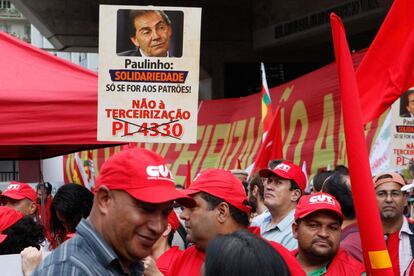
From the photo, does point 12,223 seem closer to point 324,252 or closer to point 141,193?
point 324,252

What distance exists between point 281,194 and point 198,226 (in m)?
1.78

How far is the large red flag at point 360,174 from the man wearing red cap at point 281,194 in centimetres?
208

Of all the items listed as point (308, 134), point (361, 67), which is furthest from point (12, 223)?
point (308, 134)

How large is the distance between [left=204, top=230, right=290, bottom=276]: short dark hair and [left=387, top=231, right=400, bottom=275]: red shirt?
2859 millimetres

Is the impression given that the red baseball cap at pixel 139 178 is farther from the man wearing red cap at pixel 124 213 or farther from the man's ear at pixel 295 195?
the man's ear at pixel 295 195

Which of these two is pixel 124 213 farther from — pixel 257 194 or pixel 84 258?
pixel 257 194

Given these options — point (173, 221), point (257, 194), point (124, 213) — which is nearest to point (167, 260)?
point (173, 221)

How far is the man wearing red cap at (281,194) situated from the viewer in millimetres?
6184

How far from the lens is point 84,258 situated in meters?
2.86

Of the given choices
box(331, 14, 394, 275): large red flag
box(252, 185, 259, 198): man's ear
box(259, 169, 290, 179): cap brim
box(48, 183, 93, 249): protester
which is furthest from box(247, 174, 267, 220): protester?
box(331, 14, 394, 275): large red flag

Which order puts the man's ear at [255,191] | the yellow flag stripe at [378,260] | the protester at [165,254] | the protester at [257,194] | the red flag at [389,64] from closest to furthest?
the yellow flag stripe at [378,260] < the protester at [165,254] < the red flag at [389,64] < the protester at [257,194] < the man's ear at [255,191]

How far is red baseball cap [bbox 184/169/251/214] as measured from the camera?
4660mm

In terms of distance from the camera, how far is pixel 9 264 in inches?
176

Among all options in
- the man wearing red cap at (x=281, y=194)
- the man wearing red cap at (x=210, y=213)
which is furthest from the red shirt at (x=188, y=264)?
the man wearing red cap at (x=281, y=194)
